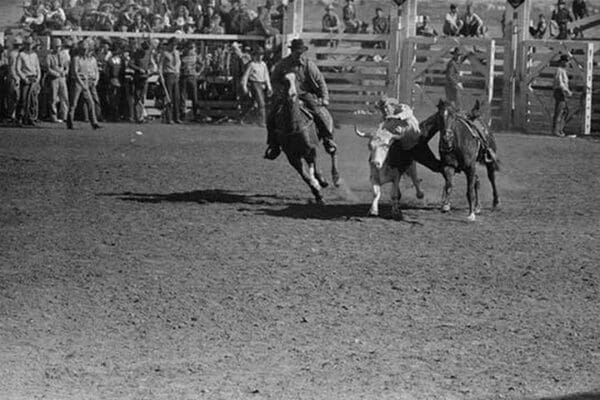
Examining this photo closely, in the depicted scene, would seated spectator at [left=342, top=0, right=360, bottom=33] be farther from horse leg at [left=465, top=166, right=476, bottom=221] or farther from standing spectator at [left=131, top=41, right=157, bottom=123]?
horse leg at [left=465, top=166, right=476, bottom=221]

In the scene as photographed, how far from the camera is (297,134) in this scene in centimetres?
1599

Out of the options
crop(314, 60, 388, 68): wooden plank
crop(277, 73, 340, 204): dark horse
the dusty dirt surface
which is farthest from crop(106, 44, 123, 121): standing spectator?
crop(277, 73, 340, 204): dark horse

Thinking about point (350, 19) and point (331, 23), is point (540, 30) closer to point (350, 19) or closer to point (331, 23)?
point (350, 19)

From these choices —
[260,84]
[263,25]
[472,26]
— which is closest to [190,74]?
[260,84]

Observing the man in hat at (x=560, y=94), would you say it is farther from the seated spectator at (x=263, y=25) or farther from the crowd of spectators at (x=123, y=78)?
the seated spectator at (x=263, y=25)

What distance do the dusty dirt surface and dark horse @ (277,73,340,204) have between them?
0.45 metres

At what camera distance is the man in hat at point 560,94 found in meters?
28.4

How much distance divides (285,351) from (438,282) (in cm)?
290

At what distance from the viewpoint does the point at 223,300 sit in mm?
10516

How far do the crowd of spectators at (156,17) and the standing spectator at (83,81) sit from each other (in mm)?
3938

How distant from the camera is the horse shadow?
16.7 m

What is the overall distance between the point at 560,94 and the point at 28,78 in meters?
12.0

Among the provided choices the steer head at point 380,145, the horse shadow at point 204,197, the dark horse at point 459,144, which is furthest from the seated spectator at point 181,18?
the steer head at point 380,145

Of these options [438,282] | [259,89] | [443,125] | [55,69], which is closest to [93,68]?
[55,69]
